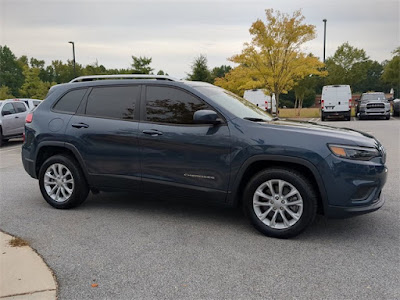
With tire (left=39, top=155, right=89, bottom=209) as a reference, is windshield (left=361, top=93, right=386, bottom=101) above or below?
above

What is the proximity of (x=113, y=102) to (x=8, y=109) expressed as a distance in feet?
35.7

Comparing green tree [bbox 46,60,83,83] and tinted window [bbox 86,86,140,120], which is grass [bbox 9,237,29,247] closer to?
tinted window [bbox 86,86,140,120]

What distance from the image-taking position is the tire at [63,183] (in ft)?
16.2

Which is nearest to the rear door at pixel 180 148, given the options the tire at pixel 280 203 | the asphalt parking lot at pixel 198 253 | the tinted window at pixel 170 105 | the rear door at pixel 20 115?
the tinted window at pixel 170 105

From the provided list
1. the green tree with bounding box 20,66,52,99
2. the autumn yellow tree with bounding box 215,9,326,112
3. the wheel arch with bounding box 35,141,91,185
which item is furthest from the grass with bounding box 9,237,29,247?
the green tree with bounding box 20,66,52,99

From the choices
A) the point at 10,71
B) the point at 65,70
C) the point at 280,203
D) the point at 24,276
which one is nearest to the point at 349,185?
the point at 280,203

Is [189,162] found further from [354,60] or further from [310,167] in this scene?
[354,60]

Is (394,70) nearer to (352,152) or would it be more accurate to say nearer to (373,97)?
(373,97)

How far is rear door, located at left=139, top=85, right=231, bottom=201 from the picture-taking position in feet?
13.5

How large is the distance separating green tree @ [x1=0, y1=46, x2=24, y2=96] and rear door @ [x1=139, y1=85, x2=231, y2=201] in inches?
2757

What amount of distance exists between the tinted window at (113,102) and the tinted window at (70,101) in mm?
185

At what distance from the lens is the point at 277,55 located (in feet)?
74.7

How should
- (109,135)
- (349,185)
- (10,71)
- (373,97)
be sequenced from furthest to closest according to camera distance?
(10,71) < (373,97) < (109,135) < (349,185)

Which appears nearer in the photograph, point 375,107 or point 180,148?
point 180,148
